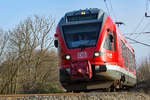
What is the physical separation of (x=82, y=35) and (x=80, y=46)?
522mm

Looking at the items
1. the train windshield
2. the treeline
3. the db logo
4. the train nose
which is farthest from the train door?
the treeline

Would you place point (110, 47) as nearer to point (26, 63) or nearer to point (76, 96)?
point (76, 96)

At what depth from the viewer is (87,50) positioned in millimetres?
10172

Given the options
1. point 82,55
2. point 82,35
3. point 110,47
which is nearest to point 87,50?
point 82,55

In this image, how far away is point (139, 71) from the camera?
224ft

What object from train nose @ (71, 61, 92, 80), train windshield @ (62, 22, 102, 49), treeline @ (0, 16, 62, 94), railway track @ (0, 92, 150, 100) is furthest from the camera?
treeline @ (0, 16, 62, 94)

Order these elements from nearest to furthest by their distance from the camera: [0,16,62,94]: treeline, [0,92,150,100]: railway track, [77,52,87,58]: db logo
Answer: [0,92,150,100]: railway track, [77,52,87,58]: db logo, [0,16,62,94]: treeline

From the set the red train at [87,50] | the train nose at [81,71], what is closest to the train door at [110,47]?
the red train at [87,50]

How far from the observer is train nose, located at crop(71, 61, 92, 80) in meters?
9.77

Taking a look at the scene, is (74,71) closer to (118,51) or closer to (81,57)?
(81,57)

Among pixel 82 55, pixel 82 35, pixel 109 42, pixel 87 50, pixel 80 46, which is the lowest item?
pixel 82 55

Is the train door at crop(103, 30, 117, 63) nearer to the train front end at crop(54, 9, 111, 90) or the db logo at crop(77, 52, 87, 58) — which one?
the train front end at crop(54, 9, 111, 90)

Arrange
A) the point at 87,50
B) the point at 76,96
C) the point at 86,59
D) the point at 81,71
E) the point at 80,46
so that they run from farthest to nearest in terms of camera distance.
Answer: the point at 80,46, the point at 87,50, the point at 86,59, the point at 81,71, the point at 76,96

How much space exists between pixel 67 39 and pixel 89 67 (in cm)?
159
